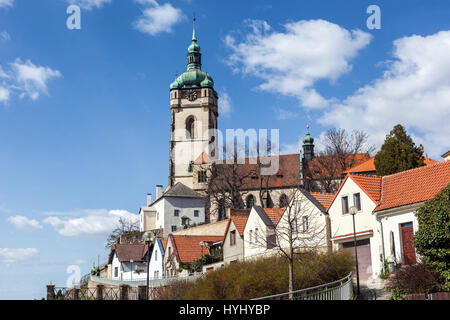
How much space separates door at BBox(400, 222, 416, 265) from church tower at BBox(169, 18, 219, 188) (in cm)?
7171

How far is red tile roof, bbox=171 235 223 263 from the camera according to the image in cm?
5053

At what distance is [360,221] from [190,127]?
76068mm

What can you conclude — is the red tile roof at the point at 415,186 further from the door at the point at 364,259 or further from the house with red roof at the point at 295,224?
the house with red roof at the point at 295,224

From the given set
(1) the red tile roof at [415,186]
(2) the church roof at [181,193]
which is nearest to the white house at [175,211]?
(2) the church roof at [181,193]

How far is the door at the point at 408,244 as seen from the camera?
2697 cm

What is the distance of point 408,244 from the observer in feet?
89.4

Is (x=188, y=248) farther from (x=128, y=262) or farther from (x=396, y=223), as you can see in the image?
(x=396, y=223)

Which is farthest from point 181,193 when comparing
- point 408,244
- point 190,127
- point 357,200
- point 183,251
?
point 408,244

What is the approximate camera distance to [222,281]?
23875 millimetres
